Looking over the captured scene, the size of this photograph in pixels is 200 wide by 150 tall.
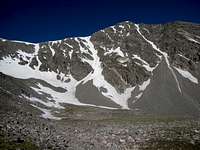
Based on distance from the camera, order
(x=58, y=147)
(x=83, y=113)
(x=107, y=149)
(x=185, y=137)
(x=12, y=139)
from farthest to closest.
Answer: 1. (x=83, y=113)
2. (x=185, y=137)
3. (x=107, y=149)
4. (x=58, y=147)
5. (x=12, y=139)

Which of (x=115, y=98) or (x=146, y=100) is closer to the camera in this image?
(x=146, y=100)

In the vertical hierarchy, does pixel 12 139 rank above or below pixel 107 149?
above

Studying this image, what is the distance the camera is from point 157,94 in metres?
190

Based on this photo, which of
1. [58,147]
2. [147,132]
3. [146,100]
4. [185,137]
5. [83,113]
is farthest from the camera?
[146,100]

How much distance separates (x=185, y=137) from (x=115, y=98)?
154 m

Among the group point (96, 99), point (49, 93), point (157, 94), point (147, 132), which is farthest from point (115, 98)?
point (147, 132)

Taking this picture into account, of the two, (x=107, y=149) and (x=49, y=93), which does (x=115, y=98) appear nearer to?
(x=49, y=93)

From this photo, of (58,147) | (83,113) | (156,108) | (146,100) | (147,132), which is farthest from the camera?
(146,100)

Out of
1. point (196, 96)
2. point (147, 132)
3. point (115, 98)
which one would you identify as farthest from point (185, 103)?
point (147, 132)

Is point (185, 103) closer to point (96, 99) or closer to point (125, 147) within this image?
point (96, 99)

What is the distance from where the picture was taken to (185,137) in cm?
4138

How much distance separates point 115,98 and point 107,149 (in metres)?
161

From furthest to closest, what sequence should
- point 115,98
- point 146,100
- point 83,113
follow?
point 115,98 → point 146,100 → point 83,113

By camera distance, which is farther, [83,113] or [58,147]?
[83,113]
